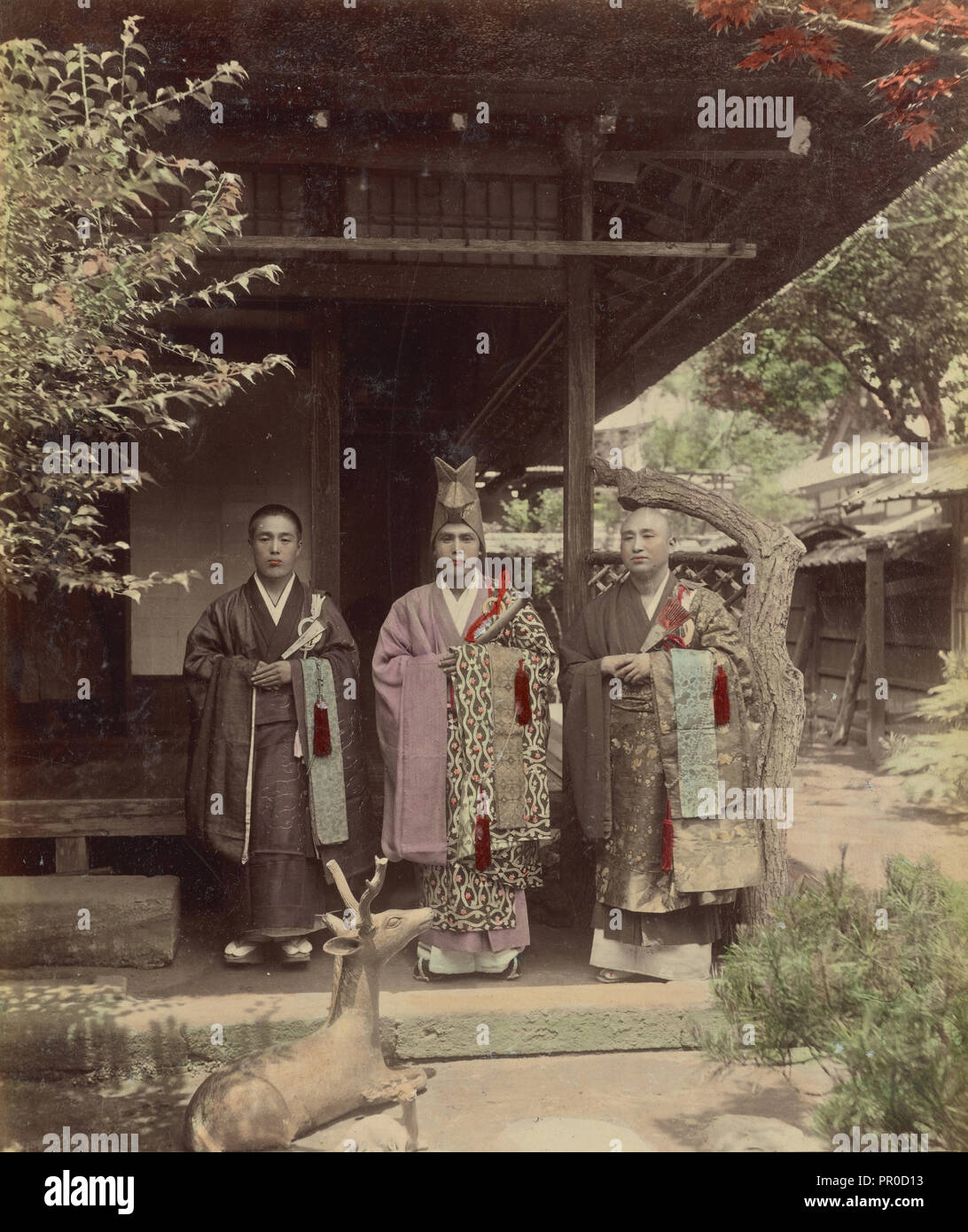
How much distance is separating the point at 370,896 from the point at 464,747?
1.19 meters

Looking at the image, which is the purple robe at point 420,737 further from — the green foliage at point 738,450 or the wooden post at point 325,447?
the green foliage at point 738,450

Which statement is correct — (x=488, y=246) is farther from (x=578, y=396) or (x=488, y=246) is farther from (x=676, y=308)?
(x=676, y=308)

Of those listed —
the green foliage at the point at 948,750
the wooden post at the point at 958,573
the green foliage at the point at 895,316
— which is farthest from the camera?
the wooden post at the point at 958,573

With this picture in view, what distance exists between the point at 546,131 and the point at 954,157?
249 inches

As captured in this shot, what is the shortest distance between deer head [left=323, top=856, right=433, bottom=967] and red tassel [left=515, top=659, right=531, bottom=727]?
119cm

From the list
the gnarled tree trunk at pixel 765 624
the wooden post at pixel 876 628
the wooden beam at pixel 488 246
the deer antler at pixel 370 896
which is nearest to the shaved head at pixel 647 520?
the gnarled tree trunk at pixel 765 624

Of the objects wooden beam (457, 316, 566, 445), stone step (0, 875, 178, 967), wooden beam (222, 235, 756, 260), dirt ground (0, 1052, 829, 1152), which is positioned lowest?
dirt ground (0, 1052, 829, 1152)

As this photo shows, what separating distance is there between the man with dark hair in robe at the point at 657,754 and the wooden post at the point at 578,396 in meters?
0.51

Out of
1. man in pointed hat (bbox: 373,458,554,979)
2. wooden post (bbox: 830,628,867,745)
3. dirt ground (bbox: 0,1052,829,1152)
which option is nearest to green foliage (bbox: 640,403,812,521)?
wooden post (bbox: 830,628,867,745)

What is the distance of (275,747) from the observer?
A: 542cm

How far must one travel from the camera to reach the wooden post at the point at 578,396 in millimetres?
5957

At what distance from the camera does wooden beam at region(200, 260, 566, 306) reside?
239 inches

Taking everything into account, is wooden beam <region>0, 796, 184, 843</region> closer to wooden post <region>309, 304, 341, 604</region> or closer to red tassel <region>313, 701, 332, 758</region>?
red tassel <region>313, 701, 332, 758</region>
